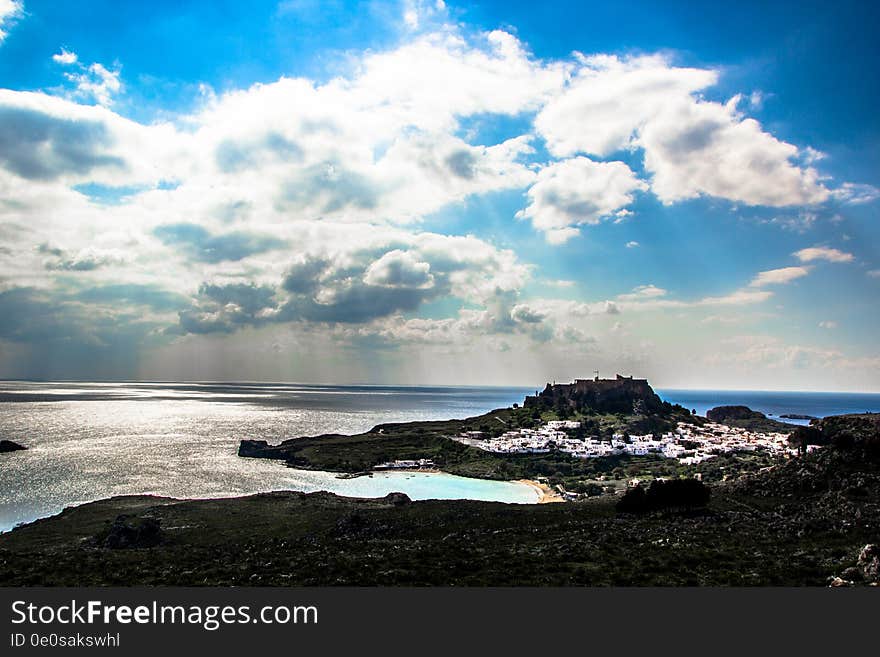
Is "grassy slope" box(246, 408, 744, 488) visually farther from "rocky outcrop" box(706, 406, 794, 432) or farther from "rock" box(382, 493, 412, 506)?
"rock" box(382, 493, 412, 506)

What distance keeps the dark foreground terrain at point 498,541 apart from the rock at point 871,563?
57mm

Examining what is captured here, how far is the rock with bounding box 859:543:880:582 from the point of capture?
15091mm

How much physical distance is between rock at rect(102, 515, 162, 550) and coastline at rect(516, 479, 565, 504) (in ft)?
123

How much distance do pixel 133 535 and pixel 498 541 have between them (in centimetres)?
2441

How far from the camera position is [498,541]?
85.6 ft

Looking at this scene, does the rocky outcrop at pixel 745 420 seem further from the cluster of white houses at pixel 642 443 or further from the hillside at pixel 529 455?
the cluster of white houses at pixel 642 443

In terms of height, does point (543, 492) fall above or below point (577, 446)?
below

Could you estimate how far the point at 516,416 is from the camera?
139500 millimetres

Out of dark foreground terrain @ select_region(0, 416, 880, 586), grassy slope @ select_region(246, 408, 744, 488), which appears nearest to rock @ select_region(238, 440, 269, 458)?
grassy slope @ select_region(246, 408, 744, 488)

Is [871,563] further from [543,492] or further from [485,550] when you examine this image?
[543,492]

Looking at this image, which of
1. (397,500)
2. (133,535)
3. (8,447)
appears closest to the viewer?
(133,535)

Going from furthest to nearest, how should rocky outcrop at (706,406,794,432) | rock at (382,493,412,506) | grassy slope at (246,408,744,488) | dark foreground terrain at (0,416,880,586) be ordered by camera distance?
rocky outcrop at (706,406,794,432) → grassy slope at (246,408,744,488) → rock at (382,493,412,506) → dark foreground terrain at (0,416,880,586)

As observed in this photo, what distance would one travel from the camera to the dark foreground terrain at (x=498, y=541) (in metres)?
18.2

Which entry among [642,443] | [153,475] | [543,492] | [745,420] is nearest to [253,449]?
[153,475]
